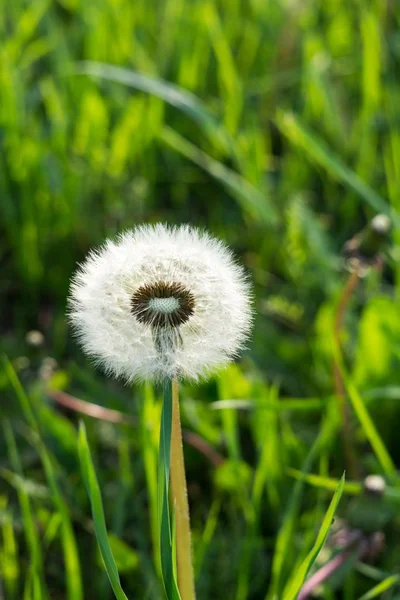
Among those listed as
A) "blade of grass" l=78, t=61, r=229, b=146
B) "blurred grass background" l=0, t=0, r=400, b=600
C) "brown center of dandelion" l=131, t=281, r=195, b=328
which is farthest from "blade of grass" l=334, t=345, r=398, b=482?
"blade of grass" l=78, t=61, r=229, b=146

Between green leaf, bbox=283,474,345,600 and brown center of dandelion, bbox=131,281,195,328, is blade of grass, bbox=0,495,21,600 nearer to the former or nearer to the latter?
green leaf, bbox=283,474,345,600

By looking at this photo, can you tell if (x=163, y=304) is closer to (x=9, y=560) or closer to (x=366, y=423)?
(x=366, y=423)

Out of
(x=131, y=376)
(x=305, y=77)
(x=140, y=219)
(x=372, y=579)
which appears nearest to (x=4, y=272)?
(x=140, y=219)

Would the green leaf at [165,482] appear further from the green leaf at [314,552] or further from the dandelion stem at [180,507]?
the green leaf at [314,552]

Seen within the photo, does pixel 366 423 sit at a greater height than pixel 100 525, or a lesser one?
greater

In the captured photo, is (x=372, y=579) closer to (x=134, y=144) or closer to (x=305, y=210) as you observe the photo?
(x=305, y=210)

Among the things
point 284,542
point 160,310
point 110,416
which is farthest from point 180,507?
point 110,416

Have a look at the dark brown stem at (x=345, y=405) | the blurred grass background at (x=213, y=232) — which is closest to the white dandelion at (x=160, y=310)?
the blurred grass background at (x=213, y=232)
